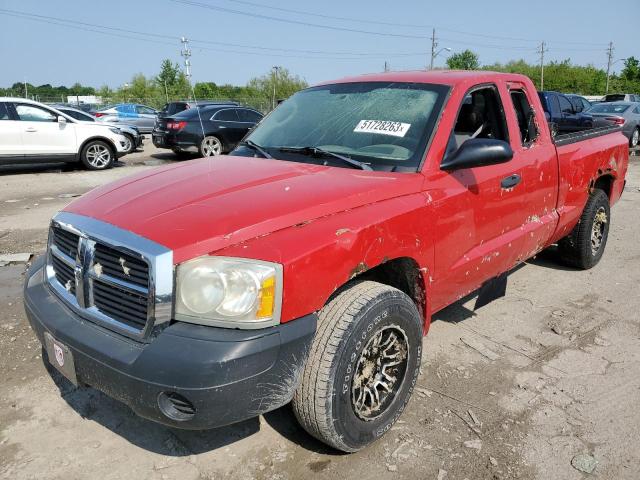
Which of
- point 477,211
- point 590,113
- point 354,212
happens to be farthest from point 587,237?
point 590,113

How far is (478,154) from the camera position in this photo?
2.92 metres

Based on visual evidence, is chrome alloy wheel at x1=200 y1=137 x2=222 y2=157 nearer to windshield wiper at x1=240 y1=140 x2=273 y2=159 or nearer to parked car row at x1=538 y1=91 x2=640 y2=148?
parked car row at x1=538 y1=91 x2=640 y2=148

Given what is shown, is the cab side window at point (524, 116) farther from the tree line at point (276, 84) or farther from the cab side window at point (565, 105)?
the tree line at point (276, 84)

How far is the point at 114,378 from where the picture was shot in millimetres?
2094

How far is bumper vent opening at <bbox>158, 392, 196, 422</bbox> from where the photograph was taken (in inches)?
79.5

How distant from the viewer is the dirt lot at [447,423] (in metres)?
2.49

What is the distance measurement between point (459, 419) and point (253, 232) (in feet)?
5.18

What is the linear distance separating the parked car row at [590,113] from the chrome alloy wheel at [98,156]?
32.9ft

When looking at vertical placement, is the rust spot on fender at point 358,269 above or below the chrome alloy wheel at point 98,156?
above

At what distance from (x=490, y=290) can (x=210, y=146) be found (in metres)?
11.7

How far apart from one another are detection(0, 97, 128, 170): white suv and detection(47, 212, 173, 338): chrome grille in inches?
407

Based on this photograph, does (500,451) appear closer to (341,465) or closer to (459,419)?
(459,419)

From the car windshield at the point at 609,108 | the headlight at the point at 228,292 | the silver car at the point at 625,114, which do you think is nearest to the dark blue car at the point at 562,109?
the silver car at the point at 625,114

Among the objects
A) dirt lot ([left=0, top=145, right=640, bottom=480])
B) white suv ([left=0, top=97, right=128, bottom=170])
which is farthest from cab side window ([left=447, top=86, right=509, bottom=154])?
white suv ([left=0, top=97, right=128, bottom=170])
